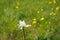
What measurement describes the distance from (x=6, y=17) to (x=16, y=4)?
20.8 inches

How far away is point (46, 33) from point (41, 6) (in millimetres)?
946

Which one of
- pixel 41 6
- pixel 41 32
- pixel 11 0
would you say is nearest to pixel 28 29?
pixel 41 32

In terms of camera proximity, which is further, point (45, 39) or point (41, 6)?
point (41, 6)

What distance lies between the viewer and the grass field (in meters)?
3.58

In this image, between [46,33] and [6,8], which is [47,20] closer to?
[46,33]

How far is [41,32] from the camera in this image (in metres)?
3.53

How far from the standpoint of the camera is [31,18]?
4.01 m

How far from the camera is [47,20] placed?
3842 mm

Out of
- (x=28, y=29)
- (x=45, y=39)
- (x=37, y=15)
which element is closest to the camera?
(x=45, y=39)

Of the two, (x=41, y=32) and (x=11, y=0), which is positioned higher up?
(x=11, y=0)

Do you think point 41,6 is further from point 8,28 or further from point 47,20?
point 8,28

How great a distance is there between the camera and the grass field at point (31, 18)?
358 cm

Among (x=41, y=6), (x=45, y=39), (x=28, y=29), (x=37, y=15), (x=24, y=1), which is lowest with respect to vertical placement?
(x=45, y=39)

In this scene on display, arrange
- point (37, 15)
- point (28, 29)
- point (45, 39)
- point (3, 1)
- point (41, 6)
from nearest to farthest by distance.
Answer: point (45, 39) → point (28, 29) → point (37, 15) → point (41, 6) → point (3, 1)
